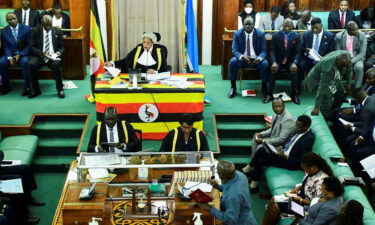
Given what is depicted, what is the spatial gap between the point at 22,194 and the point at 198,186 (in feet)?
7.79

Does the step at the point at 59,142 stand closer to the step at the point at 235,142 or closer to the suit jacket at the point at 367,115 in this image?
the step at the point at 235,142

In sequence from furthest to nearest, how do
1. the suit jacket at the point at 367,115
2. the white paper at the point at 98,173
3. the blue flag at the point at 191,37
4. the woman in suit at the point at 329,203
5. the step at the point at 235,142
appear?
the blue flag at the point at 191,37
the step at the point at 235,142
the suit jacket at the point at 367,115
the white paper at the point at 98,173
the woman in suit at the point at 329,203

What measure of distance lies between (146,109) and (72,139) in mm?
1319

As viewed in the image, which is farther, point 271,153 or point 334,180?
point 271,153

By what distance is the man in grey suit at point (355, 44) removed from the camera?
9.16 metres

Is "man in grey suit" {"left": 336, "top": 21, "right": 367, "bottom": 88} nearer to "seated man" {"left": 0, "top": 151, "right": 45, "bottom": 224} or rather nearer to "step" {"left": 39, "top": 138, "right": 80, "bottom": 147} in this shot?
"step" {"left": 39, "top": 138, "right": 80, "bottom": 147}

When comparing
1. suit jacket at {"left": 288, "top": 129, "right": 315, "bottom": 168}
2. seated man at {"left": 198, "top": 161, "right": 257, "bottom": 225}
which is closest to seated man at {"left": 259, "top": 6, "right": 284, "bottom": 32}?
suit jacket at {"left": 288, "top": 129, "right": 315, "bottom": 168}

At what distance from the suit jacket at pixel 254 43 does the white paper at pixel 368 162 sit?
3143 mm

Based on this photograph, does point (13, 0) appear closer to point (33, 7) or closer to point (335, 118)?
point (33, 7)

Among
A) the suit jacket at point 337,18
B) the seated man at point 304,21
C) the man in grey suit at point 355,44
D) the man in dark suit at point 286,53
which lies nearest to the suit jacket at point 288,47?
the man in dark suit at point 286,53

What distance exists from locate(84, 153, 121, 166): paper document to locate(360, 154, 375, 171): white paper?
284 cm

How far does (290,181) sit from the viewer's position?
6867 mm

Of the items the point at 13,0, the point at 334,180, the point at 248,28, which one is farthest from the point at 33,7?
the point at 334,180

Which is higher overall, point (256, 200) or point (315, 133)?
point (315, 133)
